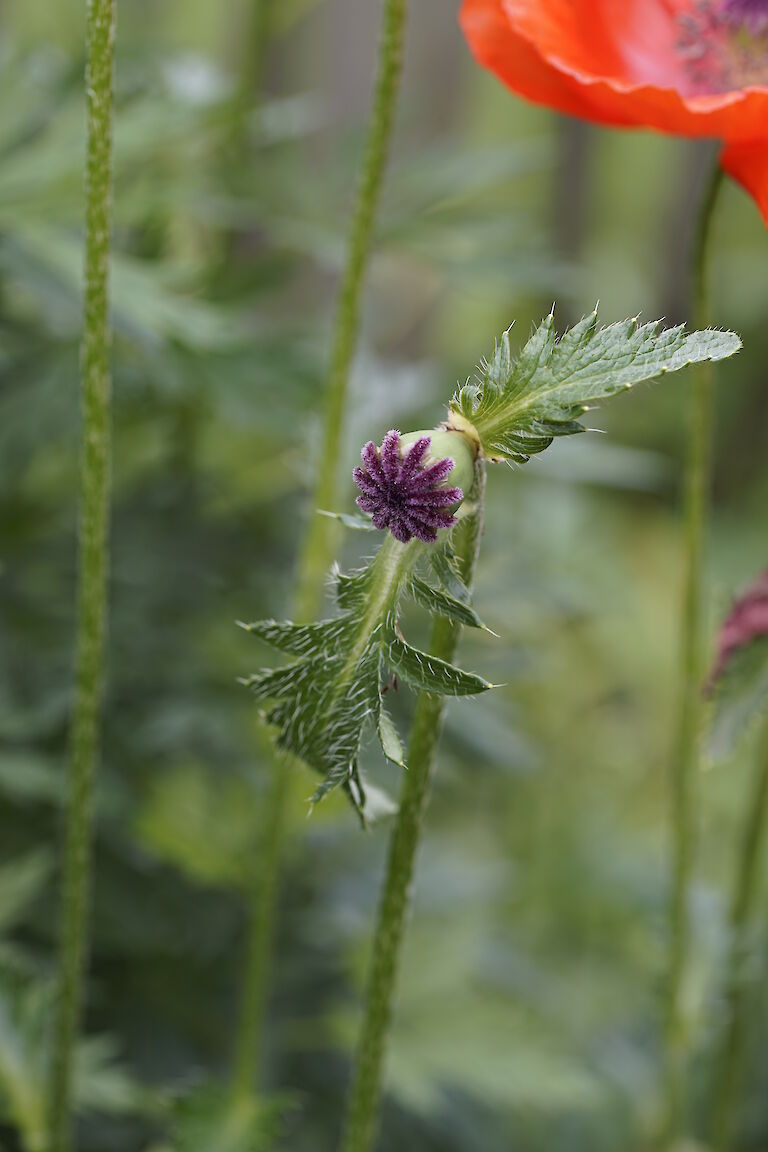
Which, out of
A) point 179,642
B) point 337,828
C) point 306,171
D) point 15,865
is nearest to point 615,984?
point 337,828

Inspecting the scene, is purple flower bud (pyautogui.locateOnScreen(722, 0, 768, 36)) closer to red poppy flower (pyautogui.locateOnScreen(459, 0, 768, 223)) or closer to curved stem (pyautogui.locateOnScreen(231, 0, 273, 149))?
red poppy flower (pyautogui.locateOnScreen(459, 0, 768, 223))

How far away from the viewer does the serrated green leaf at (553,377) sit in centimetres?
43

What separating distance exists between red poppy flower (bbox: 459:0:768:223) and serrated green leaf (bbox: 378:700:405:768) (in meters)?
0.23

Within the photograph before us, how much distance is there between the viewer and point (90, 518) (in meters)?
0.59

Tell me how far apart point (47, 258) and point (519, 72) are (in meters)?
0.42

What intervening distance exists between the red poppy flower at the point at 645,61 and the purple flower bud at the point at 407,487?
0.56ft

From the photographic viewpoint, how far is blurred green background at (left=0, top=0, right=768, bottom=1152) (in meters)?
0.90

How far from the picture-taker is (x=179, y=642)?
1076mm

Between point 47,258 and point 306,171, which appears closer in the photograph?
point 47,258

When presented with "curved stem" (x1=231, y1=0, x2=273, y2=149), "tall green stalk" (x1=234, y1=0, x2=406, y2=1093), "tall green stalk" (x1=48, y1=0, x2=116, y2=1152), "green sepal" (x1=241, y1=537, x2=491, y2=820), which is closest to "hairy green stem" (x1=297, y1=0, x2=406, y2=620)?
"tall green stalk" (x1=234, y1=0, x2=406, y2=1093)

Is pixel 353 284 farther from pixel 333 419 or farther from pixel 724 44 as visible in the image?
pixel 724 44

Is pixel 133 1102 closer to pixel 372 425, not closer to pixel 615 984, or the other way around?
pixel 372 425

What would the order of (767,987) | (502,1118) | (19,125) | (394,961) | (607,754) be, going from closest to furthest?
(394,961), (19,125), (767,987), (502,1118), (607,754)

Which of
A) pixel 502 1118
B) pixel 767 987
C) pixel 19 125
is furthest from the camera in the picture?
pixel 502 1118
